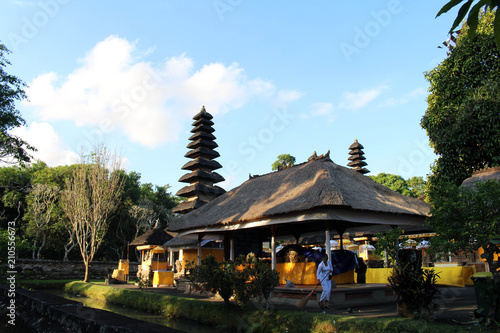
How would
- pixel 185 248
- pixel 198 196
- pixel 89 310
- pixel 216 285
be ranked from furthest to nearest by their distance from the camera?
Answer: pixel 198 196
pixel 185 248
pixel 216 285
pixel 89 310

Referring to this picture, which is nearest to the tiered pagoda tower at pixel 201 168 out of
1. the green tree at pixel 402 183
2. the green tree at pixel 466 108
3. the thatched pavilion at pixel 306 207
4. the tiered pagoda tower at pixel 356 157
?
the thatched pavilion at pixel 306 207

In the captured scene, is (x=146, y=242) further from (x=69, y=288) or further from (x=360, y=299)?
(x=360, y=299)

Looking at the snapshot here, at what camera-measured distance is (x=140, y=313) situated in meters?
14.4

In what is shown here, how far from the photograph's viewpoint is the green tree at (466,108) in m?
18.8

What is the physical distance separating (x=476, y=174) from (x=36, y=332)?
66.4 feet

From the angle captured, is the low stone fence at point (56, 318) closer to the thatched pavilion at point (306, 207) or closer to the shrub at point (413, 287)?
the shrub at point (413, 287)

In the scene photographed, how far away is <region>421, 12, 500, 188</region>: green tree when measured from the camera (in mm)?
18797

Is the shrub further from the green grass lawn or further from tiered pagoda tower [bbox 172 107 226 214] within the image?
tiered pagoda tower [bbox 172 107 226 214]

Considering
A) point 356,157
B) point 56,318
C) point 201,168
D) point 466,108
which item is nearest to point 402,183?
point 356,157

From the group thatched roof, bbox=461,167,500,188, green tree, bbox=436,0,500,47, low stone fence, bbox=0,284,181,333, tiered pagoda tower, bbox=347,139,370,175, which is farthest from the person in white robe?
tiered pagoda tower, bbox=347,139,370,175

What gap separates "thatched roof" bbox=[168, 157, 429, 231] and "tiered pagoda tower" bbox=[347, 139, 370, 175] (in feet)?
77.4

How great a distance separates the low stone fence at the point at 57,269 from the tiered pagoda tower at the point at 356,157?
25.2 metres

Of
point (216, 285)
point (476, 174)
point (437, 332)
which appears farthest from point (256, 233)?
point (437, 332)

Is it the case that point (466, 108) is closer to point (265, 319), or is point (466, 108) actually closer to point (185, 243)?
point (265, 319)
